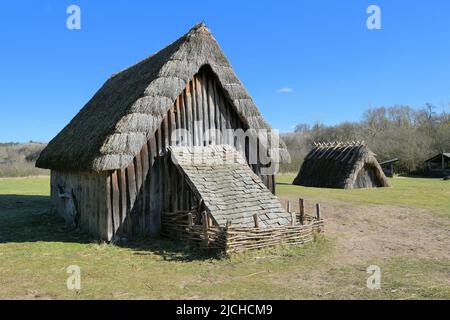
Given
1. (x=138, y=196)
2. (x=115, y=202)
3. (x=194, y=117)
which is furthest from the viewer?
(x=194, y=117)

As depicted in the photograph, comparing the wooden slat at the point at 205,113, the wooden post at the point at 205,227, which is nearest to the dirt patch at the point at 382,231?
the wooden post at the point at 205,227

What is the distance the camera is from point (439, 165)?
43969 millimetres

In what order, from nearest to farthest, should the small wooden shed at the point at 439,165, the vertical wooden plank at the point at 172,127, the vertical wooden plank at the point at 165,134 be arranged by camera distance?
the vertical wooden plank at the point at 165,134 → the vertical wooden plank at the point at 172,127 → the small wooden shed at the point at 439,165

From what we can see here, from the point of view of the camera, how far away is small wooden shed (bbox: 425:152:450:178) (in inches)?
1640

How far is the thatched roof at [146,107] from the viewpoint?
1116 centimetres

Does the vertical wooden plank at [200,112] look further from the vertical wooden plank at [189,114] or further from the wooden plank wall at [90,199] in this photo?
the wooden plank wall at [90,199]

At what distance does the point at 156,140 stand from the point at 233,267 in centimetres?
491

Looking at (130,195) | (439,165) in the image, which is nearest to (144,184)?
(130,195)

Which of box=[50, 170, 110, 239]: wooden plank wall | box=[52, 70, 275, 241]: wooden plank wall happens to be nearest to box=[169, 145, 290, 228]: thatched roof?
box=[52, 70, 275, 241]: wooden plank wall

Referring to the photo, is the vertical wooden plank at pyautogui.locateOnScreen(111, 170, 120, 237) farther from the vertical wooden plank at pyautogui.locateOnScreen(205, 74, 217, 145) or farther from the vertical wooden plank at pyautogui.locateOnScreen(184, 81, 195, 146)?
the vertical wooden plank at pyautogui.locateOnScreen(205, 74, 217, 145)

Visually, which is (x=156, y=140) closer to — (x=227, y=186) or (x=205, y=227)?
(x=227, y=186)

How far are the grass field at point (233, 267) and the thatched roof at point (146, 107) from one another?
2.36 meters
